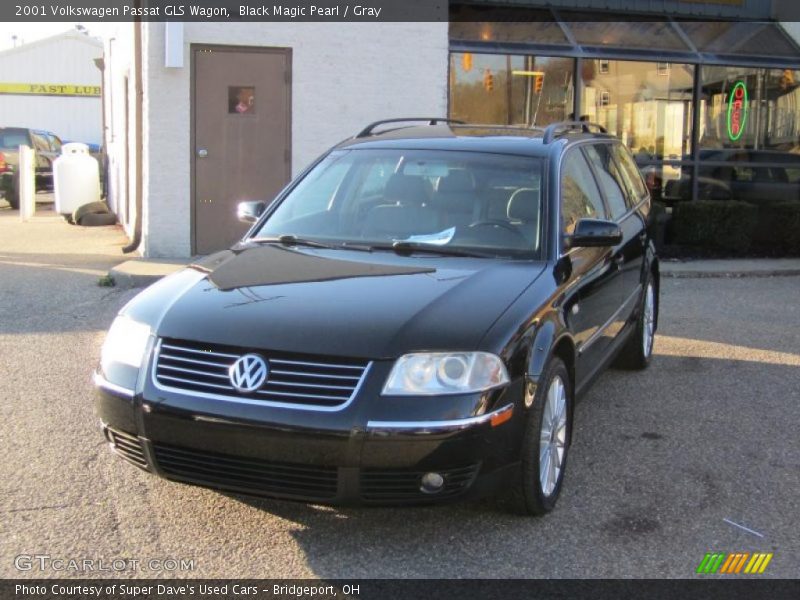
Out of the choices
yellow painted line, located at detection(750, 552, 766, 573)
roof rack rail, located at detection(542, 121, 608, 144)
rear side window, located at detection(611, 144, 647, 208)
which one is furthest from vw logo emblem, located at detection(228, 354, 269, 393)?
rear side window, located at detection(611, 144, 647, 208)

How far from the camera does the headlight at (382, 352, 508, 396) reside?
3518 mm

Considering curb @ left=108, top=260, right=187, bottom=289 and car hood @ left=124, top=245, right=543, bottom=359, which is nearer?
car hood @ left=124, top=245, right=543, bottom=359

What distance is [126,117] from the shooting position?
13.5m

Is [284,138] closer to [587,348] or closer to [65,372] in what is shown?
[65,372]

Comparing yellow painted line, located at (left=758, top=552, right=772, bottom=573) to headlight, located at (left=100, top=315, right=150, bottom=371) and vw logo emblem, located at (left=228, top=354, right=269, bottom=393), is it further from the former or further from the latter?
headlight, located at (left=100, top=315, right=150, bottom=371)

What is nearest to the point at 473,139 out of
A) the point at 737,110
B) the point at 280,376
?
the point at 280,376

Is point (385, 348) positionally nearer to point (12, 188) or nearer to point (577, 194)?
point (577, 194)

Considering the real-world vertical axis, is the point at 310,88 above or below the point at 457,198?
above

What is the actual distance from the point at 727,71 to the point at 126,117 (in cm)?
854

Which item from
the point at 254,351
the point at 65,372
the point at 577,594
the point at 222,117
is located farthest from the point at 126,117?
the point at 577,594

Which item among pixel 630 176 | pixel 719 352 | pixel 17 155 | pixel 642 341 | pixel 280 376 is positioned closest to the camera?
pixel 280 376

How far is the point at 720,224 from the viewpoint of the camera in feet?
40.3

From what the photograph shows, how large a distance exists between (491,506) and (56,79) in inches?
1905

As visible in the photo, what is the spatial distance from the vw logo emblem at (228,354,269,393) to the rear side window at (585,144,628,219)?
2895mm
